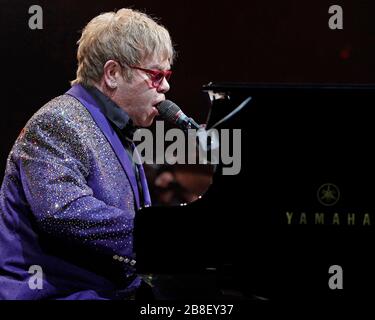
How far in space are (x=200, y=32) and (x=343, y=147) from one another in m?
1.84

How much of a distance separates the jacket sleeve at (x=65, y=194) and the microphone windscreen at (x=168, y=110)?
33 cm

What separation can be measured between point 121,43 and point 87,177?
55cm

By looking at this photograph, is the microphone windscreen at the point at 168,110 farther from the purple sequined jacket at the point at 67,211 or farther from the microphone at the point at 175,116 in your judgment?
the purple sequined jacket at the point at 67,211

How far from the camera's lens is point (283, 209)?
83.8 inches

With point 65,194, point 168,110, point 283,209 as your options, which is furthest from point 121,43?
point 283,209

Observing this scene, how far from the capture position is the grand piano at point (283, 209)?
2.12m

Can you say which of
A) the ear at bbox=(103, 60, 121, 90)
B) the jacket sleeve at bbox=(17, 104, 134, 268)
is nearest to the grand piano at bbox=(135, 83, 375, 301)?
the jacket sleeve at bbox=(17, 104, 134, 268)

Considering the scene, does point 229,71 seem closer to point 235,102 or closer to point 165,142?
point 165,142

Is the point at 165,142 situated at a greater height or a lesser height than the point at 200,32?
lesser

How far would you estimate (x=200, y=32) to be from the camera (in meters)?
3.79

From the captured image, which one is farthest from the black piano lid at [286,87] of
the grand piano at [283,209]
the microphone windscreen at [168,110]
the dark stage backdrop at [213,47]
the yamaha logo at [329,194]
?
the dark stage backdrop at [213,47]
